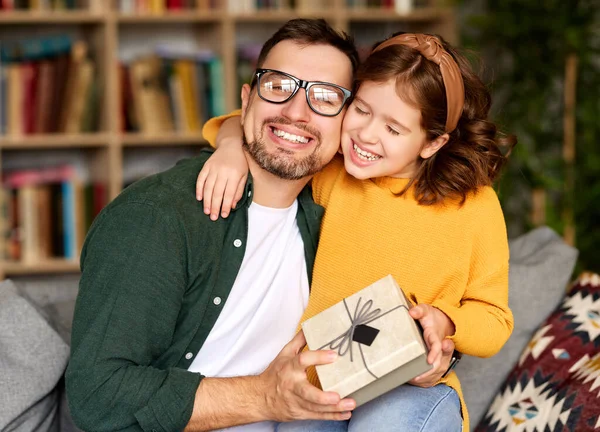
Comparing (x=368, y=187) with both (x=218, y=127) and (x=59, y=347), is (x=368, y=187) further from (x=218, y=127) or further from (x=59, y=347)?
(x=59, y=347)

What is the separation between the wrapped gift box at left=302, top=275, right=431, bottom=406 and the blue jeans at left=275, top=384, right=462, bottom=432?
0.19 metres

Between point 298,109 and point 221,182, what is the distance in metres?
0.24

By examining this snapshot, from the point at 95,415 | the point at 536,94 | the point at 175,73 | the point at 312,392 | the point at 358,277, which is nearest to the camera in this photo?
the point at 312,392

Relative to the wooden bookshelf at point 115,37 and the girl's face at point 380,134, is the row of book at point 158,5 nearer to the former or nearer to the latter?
the wooden bookshelf at point 115,37

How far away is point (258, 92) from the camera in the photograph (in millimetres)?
1740

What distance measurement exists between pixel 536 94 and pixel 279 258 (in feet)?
6.52

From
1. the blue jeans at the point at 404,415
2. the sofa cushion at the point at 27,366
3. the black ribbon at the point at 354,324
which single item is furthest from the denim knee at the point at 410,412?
the sofa cushion at the point at 27,366

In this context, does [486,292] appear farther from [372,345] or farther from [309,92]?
[309,92]

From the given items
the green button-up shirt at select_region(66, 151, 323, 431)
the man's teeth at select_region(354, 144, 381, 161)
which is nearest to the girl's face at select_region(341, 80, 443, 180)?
the man's teeth at select_region(354, 144, 381, 161)

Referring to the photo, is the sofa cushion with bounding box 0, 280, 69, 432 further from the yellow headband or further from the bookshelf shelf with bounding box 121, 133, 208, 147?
the bookshelf shelf with bounding box 121, 133, 208, 147

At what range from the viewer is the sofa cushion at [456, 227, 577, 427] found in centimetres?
196

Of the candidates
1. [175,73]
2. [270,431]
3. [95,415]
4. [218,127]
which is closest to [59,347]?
[95,415]

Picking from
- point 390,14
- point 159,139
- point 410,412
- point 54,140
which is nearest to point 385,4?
point 390,14

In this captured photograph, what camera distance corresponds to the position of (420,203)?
168cm
